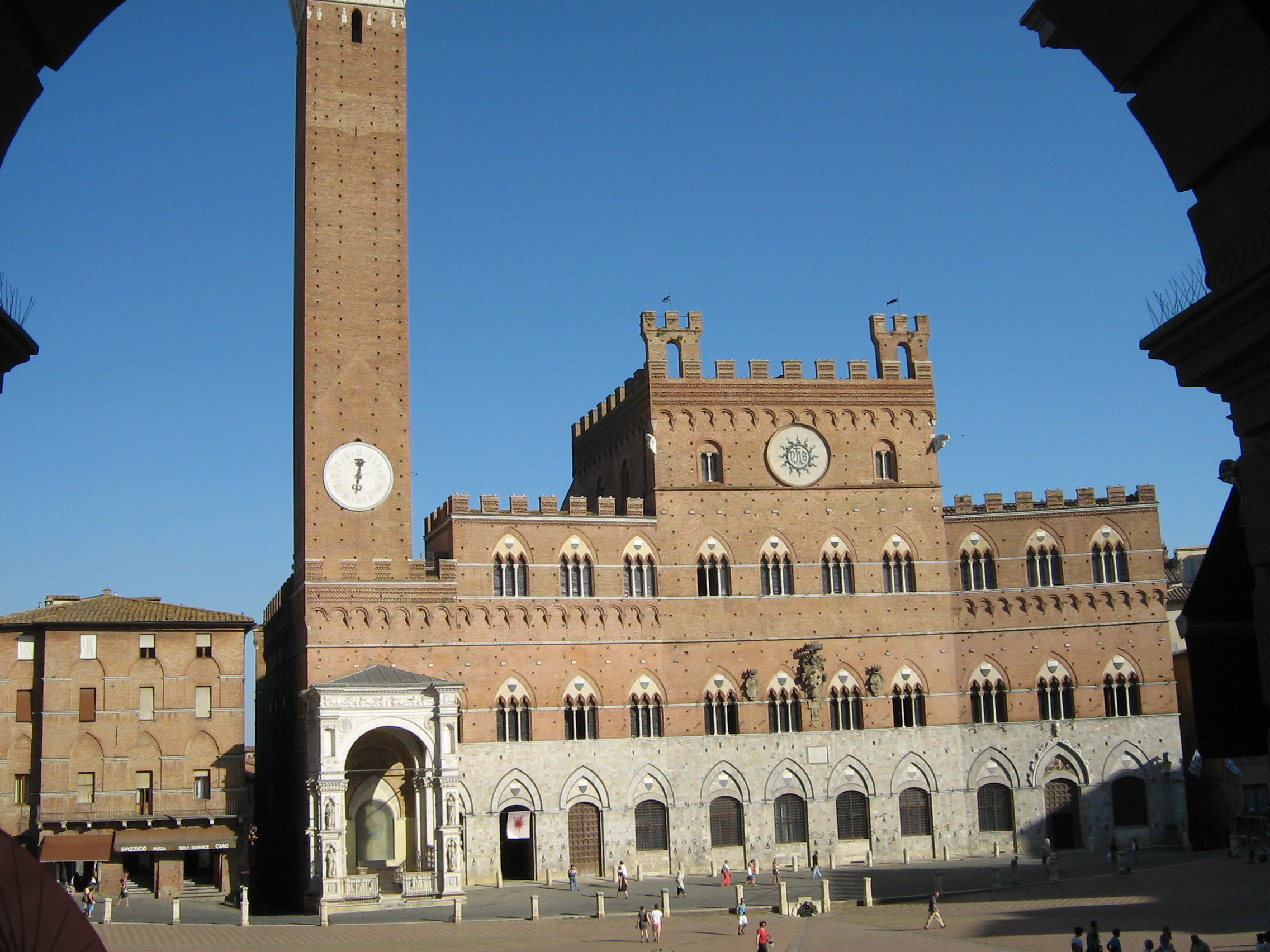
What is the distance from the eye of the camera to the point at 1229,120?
6.63m

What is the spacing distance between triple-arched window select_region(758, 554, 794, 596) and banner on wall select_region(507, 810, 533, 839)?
36.0ft

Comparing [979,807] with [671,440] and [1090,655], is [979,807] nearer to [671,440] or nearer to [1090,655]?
[1090,655]

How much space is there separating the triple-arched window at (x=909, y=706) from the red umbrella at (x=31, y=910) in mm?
42323

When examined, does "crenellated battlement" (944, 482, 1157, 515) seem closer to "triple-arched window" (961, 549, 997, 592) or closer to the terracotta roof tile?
"triple-arched window" (961, 549, 997, 592)

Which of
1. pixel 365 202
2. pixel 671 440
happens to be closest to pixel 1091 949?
pixel 671 440

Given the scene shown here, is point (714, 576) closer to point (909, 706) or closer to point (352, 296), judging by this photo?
point (909, 706)

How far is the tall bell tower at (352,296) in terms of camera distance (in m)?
43.3

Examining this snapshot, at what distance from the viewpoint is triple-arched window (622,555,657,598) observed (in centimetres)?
4638

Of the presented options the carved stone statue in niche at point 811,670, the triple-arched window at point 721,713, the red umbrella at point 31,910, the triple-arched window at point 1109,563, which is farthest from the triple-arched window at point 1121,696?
the red umbrella at point 31,910

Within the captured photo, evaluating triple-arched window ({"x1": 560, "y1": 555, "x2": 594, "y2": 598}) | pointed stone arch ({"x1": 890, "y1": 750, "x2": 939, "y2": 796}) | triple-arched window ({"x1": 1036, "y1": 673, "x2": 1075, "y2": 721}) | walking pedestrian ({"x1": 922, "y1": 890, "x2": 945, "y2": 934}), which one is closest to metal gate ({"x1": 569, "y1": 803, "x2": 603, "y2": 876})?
triple-arched window ({"x1": 560, "y1": 555, "x2": 594, "y2": 598})

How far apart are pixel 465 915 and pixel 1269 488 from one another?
33.3 meters

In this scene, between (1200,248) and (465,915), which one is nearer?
(1200,248)

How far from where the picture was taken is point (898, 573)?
4831 centimetres

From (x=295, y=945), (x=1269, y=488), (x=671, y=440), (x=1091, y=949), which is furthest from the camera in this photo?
(x=671, y=440)
